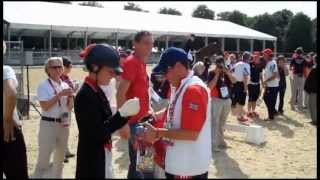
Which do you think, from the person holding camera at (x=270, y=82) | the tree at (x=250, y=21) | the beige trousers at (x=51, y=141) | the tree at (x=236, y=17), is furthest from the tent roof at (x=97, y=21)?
the beige trousers at (x=51, y=141)

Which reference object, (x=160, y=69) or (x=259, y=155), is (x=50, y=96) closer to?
→ (x=160, y=69)

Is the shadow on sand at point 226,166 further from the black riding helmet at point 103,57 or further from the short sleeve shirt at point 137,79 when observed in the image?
the black riding helmet at point 103,57

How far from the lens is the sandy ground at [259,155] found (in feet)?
21.5

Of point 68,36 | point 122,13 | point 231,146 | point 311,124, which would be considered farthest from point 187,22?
point 231,146

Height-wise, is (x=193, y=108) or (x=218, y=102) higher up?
(x=193, y=108)

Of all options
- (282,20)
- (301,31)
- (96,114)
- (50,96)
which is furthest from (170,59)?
(301,31)

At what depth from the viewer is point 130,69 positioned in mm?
4551

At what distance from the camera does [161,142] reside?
3648 millimetres

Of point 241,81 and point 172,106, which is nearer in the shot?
point 172,106

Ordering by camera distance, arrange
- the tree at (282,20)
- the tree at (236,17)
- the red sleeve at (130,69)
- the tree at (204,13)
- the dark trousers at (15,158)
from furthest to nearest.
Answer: the tree at (204,13)
the tree at (236,17)
the tree at (282,20)
the red sleeve at (130,69)
the dark trousers at (15,158)

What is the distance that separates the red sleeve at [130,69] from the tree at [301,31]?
876 inches

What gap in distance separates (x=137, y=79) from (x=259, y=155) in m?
3.89

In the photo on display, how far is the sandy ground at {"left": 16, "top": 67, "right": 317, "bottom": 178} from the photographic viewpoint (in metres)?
6.54

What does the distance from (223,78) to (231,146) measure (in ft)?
3.81
